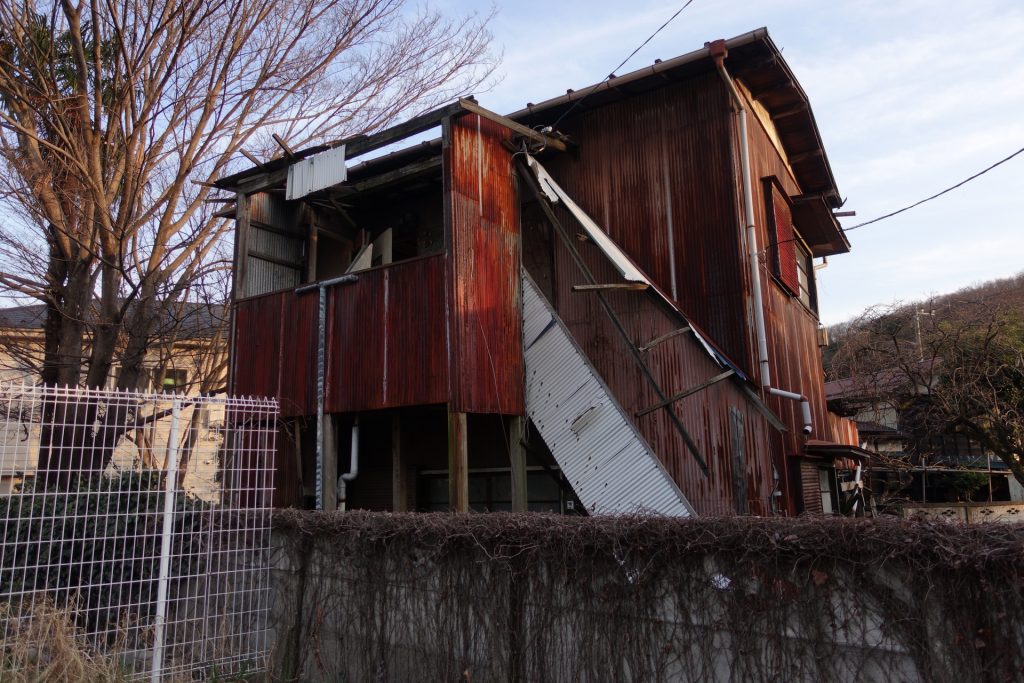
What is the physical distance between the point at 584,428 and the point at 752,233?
316cm

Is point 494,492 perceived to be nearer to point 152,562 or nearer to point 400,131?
point 400,131

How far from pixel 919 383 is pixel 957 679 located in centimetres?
1405

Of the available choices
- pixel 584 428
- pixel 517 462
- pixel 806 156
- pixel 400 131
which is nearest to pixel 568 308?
pixel 584 428

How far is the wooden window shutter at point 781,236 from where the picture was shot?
9664 mm

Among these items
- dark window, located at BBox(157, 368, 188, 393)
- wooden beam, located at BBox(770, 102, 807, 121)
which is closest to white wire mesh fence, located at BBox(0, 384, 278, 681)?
wooden beam, located at BBox(770, 102, 807, 121)

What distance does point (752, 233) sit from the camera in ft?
29.0

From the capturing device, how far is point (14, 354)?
1487 centimetres

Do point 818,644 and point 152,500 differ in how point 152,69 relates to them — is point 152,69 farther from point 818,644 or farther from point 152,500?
point 818,644

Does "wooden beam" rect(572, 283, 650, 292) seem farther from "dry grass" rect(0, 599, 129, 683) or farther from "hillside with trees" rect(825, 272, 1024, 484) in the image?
"hillside with trees" rect(825, 272, 1024, 484)

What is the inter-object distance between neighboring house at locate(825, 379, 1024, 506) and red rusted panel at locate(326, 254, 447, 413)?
8.54 meters

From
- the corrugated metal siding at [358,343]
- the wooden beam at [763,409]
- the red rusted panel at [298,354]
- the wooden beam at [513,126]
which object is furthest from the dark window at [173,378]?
the wooden beam at [763,409]

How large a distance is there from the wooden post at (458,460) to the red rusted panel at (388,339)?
35 cm

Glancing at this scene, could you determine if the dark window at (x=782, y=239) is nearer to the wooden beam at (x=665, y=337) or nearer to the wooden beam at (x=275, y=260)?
the wooden beam at (x=665, y=337)

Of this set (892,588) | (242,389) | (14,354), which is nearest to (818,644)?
(892,588)
